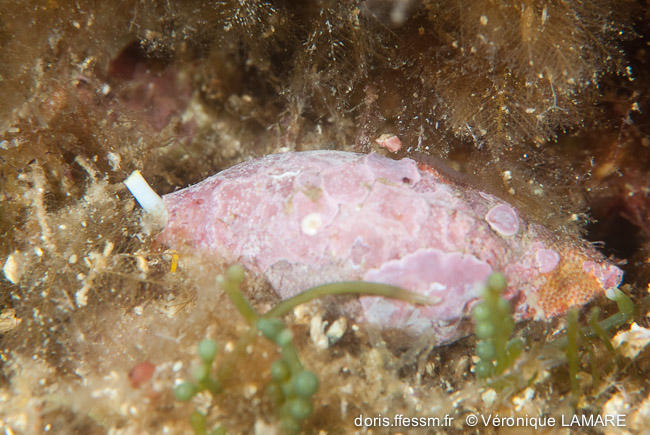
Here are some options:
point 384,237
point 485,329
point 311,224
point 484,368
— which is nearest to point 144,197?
point 311,224

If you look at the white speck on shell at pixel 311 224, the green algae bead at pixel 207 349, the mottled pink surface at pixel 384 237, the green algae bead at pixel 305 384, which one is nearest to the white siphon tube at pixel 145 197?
the mottled pink surface at pixel 384 237

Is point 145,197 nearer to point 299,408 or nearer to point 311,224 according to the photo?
point 311,224

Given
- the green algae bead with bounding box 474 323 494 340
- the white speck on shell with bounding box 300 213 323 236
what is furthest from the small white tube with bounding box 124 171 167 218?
the green algae bead with bounding box 474 323 494 340

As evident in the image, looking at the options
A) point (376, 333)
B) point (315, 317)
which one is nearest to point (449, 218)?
point (376, 333)

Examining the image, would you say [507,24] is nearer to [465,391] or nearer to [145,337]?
[465,391]

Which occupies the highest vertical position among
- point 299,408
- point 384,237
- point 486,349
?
point 384,237

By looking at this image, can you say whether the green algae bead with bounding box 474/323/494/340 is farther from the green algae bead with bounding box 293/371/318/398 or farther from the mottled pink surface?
the green algae bead with bounding box 293/371/318/398

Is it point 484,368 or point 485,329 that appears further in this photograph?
point 484,368

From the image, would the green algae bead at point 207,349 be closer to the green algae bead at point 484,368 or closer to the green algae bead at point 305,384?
the green algae bead at point 305,384
